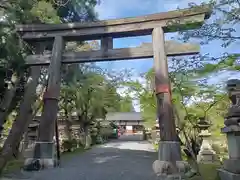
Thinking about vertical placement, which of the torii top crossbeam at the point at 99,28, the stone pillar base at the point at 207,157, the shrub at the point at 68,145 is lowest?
the stone pillar base at the point at 207,157

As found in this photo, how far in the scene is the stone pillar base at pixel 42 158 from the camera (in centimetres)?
727

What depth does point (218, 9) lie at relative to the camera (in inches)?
179

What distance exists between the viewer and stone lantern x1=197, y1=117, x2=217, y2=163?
381 inches

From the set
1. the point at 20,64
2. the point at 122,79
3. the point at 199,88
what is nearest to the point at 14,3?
the point at 20,64

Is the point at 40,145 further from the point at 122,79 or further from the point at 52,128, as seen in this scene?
the point at 122,79

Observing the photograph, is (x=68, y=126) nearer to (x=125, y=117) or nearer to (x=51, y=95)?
(x=51, y=95)

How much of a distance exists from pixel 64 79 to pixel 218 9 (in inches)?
362

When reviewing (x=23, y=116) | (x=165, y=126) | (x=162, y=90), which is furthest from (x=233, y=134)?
(x=23, y=116)

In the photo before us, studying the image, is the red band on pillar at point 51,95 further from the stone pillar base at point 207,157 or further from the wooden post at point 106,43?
the stone pillar base at point 207,157

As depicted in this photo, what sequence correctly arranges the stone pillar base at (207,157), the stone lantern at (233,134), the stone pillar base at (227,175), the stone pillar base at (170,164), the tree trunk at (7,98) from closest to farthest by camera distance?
the stone pillar base at (227,175), the stone lantern at (233,134), the stone pillar base at (170,164), the tree trunk at (7,98), the stone pillar base at (207,157)

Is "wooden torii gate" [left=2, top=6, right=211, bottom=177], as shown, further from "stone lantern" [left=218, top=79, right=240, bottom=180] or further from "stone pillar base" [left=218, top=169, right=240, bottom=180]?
"stone lantern" [left=218, top=79, right=240, bottom=180]

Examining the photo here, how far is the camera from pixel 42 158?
7.45 metres

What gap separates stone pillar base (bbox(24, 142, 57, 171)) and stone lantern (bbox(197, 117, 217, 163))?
5.88 metres

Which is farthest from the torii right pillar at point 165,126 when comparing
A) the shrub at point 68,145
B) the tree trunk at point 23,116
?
the shrub at point 68,145
